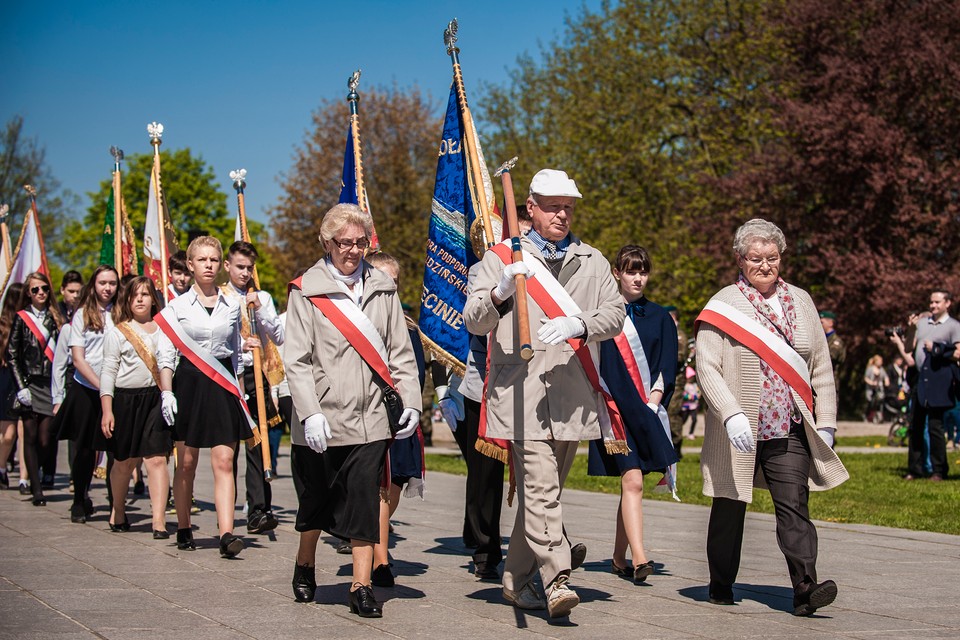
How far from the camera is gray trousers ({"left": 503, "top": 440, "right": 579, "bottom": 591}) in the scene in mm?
6016

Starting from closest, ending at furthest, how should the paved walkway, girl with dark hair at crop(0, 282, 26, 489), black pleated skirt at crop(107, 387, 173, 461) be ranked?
1. the paved walkway
2. black pleated skirt at crop(107, 387, 173, 461)
3. girl with dark hair at crop(0, 282, 26, 489)

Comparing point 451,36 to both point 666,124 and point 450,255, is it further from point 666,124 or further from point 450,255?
point 666,124

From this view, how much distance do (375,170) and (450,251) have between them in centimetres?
3397

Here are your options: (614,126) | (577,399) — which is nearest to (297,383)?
(577,399)

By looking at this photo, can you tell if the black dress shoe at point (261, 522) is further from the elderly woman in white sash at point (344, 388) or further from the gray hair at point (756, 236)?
the gray hair at point (756, 236)

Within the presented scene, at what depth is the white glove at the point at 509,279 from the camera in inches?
232

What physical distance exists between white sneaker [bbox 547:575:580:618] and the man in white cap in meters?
0.01

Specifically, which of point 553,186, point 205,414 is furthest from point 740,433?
point 205,414

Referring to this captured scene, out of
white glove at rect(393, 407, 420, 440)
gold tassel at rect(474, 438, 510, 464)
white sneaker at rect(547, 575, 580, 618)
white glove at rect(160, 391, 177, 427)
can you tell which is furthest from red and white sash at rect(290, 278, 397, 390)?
white glove at rect(160, 391, 177, 427)

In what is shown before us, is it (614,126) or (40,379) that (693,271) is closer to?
(614,126)

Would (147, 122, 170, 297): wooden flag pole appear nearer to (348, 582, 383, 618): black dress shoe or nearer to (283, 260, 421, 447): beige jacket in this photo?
(283, 260, 421, 447): beige jacket

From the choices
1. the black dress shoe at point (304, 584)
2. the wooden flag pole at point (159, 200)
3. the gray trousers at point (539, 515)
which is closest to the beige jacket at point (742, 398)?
the gray trousers at point (539, 515)

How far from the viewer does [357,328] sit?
21.3ft

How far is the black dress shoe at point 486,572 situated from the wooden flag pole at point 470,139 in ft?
7.02
